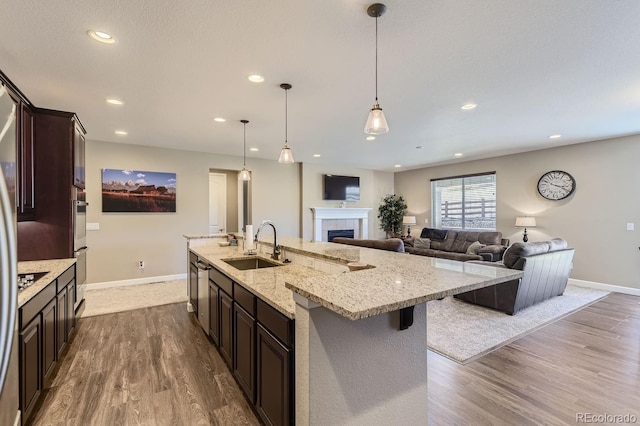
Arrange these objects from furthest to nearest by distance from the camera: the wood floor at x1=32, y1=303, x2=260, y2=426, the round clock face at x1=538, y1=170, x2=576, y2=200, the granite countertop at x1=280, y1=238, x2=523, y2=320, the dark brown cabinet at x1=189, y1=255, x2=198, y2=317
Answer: the round clock face at x1=538, y1=170, x2=576, y2=200
the dark brown cabinet at x1=189, y1=255, x2=198, y2=317
the wood floor at x1=32, y1=303, x2=260, y2=426
the granite countertop at x1=280, y1=238, x2=523, y2=320

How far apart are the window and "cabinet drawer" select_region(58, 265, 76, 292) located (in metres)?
7.56

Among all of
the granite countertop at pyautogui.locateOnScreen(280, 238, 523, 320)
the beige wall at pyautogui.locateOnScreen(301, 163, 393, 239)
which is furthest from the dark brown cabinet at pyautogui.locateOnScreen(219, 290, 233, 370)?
the beige wall at pyautogui.locateOnScreen(301, 163, 393, 239)

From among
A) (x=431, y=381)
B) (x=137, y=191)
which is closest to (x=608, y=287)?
(x=431, y=381)

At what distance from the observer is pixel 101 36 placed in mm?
2150

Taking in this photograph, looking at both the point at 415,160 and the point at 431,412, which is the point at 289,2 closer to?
the point at 431,412

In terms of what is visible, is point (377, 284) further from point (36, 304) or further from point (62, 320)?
point (62, 320)

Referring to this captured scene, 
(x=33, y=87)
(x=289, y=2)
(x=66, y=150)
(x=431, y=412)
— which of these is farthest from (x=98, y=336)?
(x=289, y=2)

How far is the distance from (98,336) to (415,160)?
6768 mm

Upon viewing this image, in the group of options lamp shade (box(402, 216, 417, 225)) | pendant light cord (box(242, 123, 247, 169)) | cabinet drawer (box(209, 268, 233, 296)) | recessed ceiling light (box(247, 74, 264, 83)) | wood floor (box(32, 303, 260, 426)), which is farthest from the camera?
lamp shade (box(402, 216, 417, 225))

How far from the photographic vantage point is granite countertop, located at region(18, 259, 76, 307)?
1871 mm

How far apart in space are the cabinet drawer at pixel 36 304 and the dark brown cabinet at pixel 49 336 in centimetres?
6

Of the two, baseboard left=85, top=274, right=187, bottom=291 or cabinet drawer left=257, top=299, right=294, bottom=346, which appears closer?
cabinet drawer left=257, top=299, right=294, bottom=346

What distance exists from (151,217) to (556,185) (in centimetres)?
781

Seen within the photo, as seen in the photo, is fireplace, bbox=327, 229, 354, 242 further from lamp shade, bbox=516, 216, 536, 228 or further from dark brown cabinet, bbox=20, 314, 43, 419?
dark brown cabinet, bbox=20, 314, 43, 419
